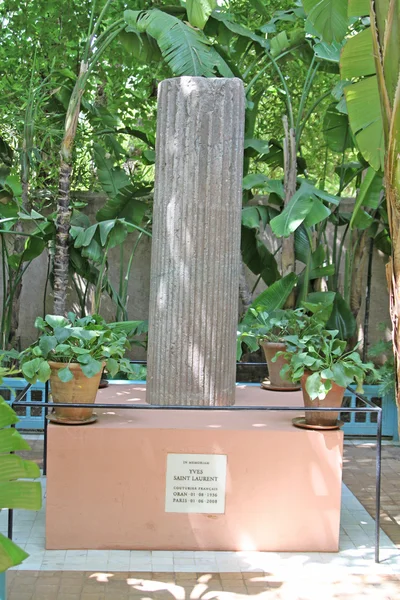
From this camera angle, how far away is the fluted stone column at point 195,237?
4891 mm

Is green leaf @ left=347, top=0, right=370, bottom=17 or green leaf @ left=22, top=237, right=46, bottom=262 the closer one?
green leaf @ left=347, top=0, right=370, bottom=17

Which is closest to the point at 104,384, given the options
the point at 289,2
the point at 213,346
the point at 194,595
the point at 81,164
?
the point at 213,346

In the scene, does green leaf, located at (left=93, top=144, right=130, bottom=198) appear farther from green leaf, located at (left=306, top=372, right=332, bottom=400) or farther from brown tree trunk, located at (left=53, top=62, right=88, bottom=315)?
green leaf, located at (left=306, top=372, right=332, bottom=400)

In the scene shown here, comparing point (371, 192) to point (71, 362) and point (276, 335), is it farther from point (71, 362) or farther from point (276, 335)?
point (71, 362)

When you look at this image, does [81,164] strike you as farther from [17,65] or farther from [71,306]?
[71,306]

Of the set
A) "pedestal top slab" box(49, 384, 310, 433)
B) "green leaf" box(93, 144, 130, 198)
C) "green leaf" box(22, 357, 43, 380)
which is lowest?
"pedestal top slab" box(49, 384, 310, 433)

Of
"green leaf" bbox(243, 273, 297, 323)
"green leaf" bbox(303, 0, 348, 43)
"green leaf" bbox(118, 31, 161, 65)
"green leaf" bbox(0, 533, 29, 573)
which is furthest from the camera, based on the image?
"green leaf" bbox(243, 273, 297, 323)

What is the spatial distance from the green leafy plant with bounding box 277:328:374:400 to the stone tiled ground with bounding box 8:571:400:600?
100 centimetres

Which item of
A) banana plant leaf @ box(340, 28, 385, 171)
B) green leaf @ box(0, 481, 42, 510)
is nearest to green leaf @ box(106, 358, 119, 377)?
banana plant leaf @ box(340, 28, 385, 171)

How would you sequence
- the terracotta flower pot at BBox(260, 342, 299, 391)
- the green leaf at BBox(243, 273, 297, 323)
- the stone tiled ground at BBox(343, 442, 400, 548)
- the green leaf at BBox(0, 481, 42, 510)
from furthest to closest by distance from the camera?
the green leaf at BBox(243, 273, 297, 323) < the terracotta flower pot at BBox(260, 342, 299, 391) < the stone tiled ground at BBox(343, 442, 400, 548) < the green leaf at BBox(0, 481, 42, 510)

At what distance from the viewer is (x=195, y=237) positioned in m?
4.91

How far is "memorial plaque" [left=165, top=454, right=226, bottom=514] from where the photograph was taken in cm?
461

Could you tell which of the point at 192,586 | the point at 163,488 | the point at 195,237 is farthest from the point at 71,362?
the point at 192,586

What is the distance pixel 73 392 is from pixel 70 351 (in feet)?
0.78
